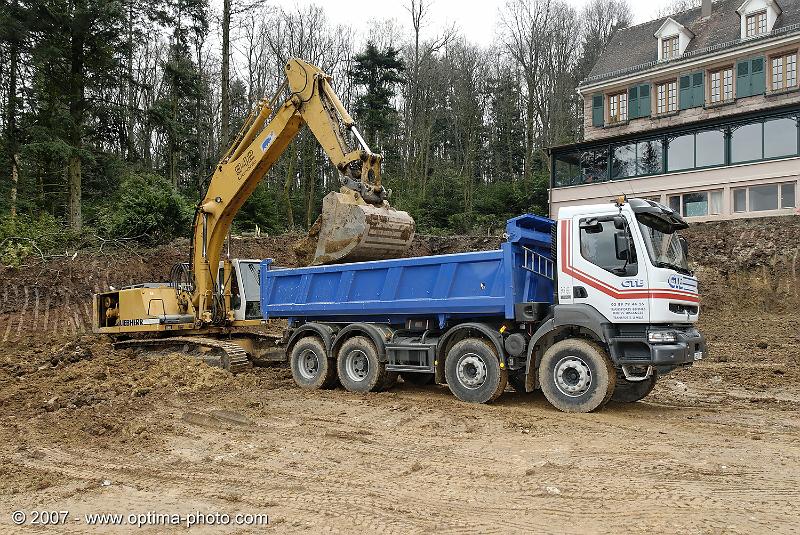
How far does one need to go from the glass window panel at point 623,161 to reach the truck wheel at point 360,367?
69.7 feet

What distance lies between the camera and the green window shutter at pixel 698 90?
2938cm

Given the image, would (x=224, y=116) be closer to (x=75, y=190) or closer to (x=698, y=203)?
(x=75, y=190)

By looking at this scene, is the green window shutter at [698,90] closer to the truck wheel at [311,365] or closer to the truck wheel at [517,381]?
the truck wheel at [517,381]

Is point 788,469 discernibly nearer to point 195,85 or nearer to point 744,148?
point 744,148

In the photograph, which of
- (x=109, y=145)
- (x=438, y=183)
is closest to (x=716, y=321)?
(x=438, y=183)

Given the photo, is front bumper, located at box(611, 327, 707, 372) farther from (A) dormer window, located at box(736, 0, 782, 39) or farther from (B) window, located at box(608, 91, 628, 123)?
(B) window, located at box(608, 91, 628, 123)

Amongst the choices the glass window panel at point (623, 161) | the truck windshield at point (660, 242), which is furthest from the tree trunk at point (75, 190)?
the truck windshield at point (660, 242)

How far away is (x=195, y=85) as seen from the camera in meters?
29.6

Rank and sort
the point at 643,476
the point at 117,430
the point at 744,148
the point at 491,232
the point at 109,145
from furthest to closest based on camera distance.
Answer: the point at 491,232
the point at 109,145
the point at 744,148
the point at 117,430
the point at 643,476

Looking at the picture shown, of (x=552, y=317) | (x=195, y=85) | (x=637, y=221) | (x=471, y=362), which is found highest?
(x=195, y=85)

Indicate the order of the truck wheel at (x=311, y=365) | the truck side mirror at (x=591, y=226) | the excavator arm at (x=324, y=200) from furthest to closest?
the truck wheel at (x=311, y=365) < the excavator arm at (x=324, y=200) < the truck side mirror at (x=591, y=226)

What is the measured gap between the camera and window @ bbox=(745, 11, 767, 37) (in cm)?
2858

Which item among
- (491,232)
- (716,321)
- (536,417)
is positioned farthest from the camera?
(491,232)

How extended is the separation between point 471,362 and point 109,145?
79.0 ft
